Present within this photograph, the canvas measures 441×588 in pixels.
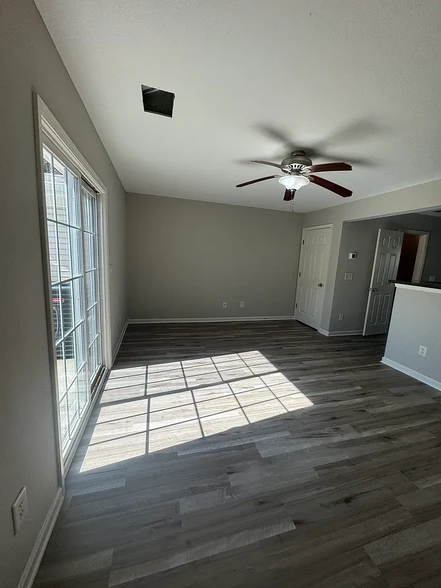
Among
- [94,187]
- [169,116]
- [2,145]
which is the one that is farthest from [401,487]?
[94,187]

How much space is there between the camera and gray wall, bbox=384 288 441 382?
2830 millimetres

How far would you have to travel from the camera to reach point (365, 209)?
364 centimetres

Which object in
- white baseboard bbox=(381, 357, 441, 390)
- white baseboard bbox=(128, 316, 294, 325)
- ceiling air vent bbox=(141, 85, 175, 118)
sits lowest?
white baseboard bbox=(381, 357, 441, 390)

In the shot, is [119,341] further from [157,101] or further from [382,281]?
[382,281]

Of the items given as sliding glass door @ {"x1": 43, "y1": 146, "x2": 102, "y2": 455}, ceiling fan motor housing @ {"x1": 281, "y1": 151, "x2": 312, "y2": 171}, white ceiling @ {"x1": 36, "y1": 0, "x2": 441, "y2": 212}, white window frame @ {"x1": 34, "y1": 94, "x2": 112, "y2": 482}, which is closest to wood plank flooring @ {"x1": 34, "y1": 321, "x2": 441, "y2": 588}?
white window frame @ {"x1": 34, "y1": 94, "x2": 112, "y2": 482}

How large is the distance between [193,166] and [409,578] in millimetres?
3467

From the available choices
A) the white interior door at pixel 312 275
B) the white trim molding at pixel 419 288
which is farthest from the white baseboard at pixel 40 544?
the white interior door at pixel 312 275

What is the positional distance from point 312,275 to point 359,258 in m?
0.88

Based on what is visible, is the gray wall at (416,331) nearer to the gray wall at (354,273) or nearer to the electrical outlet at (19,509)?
the gray wall at (354,273)

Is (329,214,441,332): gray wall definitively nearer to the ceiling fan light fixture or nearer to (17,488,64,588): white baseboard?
the ceiling fan light fixture

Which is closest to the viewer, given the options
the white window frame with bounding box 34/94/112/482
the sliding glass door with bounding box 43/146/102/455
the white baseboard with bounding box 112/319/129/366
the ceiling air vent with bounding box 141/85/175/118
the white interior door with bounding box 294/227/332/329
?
the white window frame with bounding box 34/94/112/482

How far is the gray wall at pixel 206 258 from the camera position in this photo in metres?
4.37

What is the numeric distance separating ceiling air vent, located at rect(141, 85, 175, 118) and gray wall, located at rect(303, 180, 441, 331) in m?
2.10

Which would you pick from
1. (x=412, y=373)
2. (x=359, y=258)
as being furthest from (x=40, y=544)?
(x=359, y=258)
